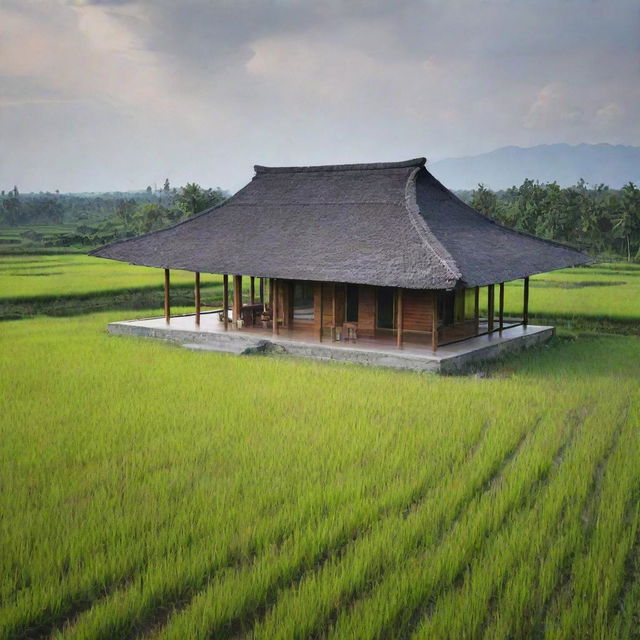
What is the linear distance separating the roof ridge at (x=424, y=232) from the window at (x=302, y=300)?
3102 mm

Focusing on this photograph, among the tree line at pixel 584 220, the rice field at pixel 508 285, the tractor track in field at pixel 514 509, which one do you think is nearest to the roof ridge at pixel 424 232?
the tractor track in field at pixel 514 509

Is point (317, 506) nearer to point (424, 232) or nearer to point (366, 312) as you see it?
point (424, 232)

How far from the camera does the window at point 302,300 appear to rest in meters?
17.8

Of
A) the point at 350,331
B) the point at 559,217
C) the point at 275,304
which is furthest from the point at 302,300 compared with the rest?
the point at 559,217

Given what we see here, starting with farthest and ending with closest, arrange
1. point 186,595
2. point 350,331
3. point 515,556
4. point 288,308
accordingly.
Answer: point 288,308, point 350,331, point 515,556, point 186,595

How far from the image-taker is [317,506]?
704 cm

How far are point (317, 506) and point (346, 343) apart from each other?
8.89 meters

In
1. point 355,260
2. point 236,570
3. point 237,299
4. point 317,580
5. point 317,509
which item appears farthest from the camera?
point 237,299

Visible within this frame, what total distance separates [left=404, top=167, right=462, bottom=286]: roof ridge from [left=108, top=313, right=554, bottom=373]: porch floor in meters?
1.68

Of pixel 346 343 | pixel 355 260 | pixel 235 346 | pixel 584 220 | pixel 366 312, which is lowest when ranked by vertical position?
pixel 235 346

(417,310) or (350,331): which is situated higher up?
(417,310)

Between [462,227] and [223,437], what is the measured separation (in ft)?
33.3

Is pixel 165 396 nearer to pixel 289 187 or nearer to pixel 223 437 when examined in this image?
pixel 223 437

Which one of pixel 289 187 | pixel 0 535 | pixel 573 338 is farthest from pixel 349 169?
pixel 0 535
